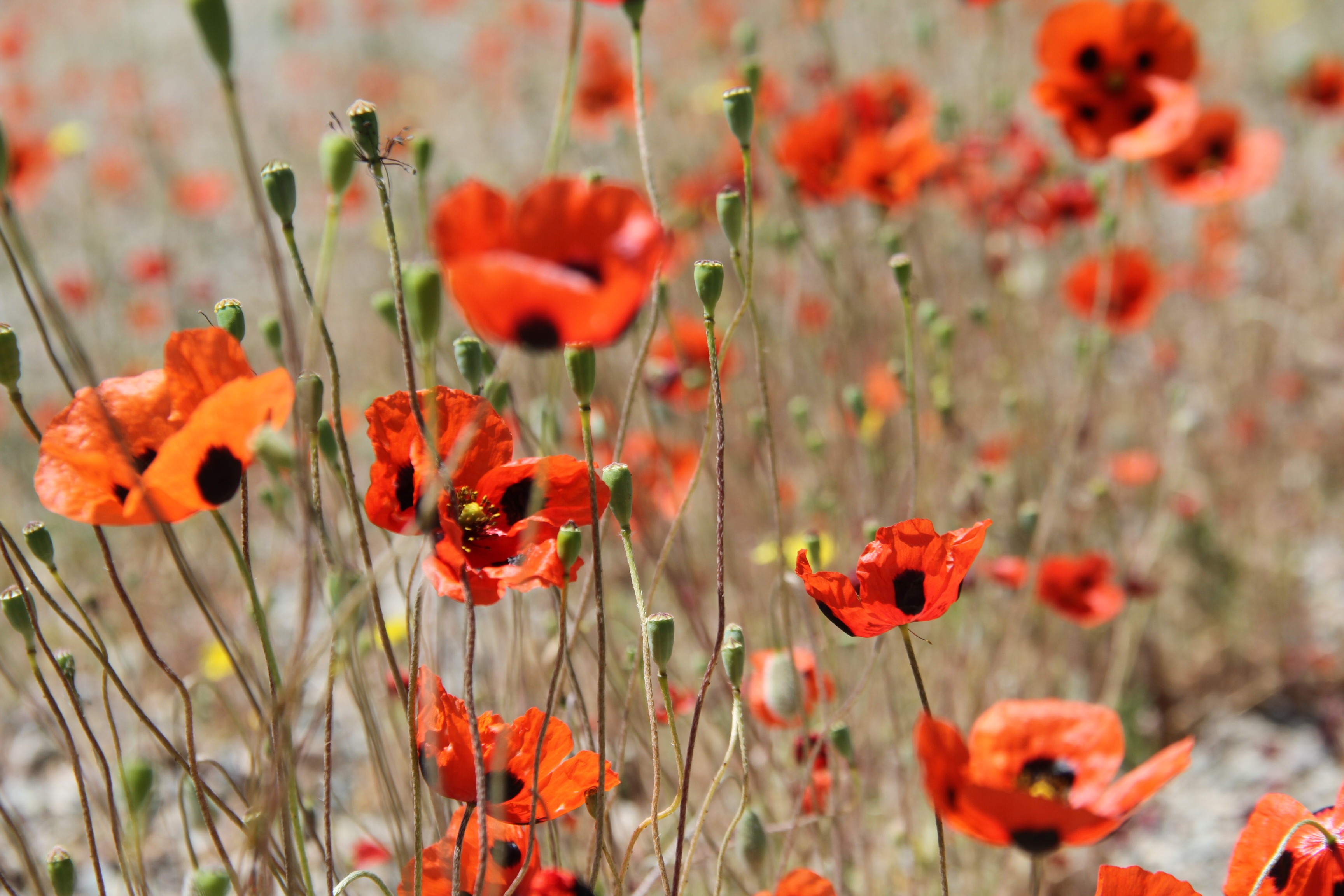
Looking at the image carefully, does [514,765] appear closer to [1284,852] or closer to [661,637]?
[661,637]

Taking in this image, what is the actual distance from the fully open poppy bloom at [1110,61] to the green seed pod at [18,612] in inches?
62.7

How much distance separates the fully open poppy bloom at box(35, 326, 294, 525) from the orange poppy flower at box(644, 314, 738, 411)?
903mm

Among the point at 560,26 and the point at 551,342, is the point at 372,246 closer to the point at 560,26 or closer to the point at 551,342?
the point at 560,26

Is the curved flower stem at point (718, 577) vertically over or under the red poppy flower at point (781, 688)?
over

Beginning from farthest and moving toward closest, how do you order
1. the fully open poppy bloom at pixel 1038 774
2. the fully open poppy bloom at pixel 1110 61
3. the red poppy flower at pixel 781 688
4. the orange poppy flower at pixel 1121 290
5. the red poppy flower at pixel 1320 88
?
1. the red poppy flower at pixel 1320 88
2. the orange poppy flower at pixel 1121 290
3. the fully open poppy bloom at pixel 1110 61
4. the red poppy flower at pixel 781 688
5. the fully open poppy bloom at pixel 1038 774

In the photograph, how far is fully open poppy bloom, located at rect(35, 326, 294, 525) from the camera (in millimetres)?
717

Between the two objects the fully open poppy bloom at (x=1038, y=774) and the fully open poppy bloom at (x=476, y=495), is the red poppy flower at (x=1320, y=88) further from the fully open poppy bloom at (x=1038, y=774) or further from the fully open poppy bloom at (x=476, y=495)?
the fully open poppy bloom at (x=476, y=495)

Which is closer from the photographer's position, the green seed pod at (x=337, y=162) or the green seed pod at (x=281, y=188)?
the green seed pod at (x=337, y=162)

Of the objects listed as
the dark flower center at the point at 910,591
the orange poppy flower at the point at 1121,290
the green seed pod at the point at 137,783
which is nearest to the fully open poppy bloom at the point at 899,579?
the dark flower center at the point at 910,591

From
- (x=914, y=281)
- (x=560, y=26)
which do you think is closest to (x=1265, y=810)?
(x=914, y=281)

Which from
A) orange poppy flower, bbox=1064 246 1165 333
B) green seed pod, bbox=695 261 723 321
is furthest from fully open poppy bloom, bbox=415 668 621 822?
orange poppy flower, bbox=1064 246 1165 333

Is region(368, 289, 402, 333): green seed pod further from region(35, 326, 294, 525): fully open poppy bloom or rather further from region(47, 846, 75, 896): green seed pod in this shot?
region(47, 846, 75, 896): green seed pod

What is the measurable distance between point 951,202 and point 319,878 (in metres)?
2.74

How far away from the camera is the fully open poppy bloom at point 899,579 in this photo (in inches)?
32.1
